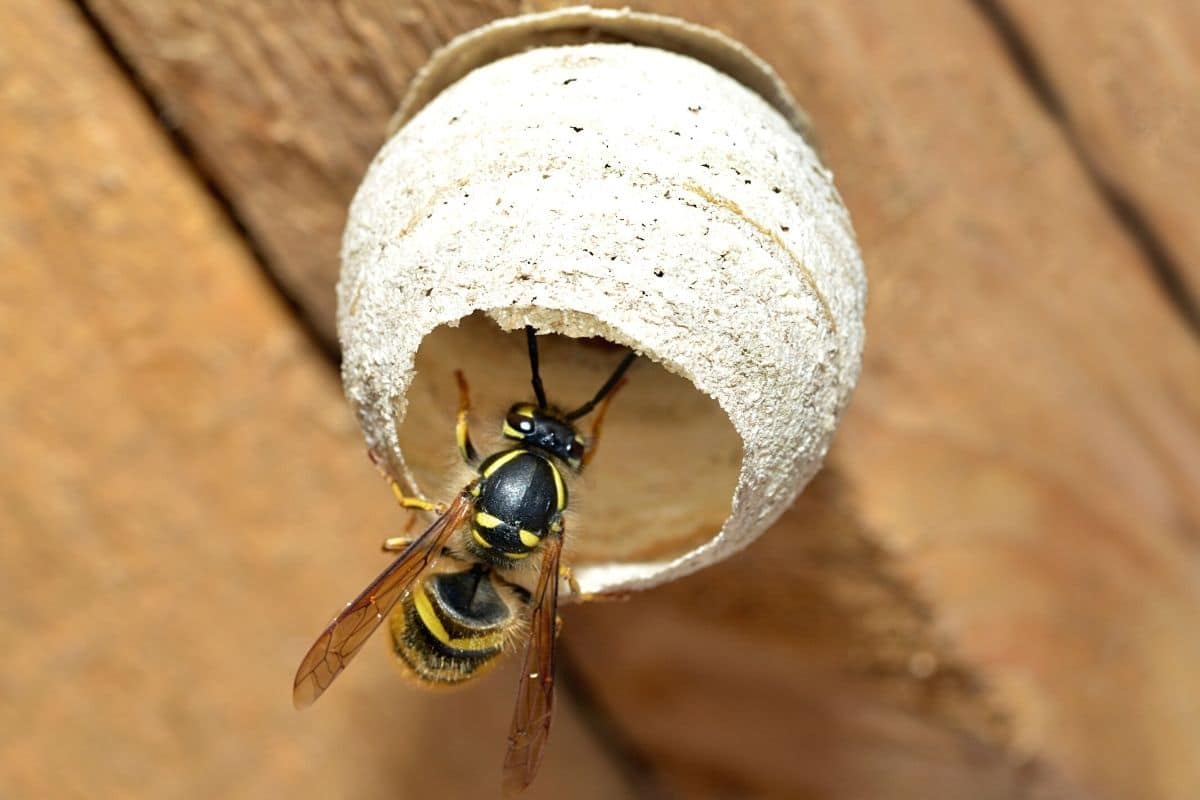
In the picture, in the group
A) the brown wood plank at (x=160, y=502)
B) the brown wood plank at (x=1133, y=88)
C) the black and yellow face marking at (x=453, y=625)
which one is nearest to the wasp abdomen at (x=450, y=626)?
the black and yellow face marking at (x=453, y=625)

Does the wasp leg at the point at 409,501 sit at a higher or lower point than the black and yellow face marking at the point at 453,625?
higher

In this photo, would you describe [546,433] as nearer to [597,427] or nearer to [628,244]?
[597,427]

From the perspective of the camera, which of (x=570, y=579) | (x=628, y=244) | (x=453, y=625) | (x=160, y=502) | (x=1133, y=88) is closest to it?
(x=628, y=244)

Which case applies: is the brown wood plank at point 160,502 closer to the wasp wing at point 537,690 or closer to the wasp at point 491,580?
the wasp at point 491,580

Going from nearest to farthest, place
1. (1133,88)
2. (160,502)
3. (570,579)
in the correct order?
(570,579)
(1133,88)
(160,502)

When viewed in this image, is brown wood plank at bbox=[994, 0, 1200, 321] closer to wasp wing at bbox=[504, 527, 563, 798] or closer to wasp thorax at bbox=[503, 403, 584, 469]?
wasp thorax at bbox=[503, 403, 584, 469]

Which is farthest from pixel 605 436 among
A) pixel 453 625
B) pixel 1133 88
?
pixel 1133 88

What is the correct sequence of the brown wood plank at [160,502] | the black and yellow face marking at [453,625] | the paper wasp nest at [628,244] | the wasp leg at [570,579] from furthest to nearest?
1. the brown wood plank at [160,502]
2. the black and yellow face marking at [453,625]
3. the wasp leg at [570,579]
4. the paper wasp nest at [628,244]
